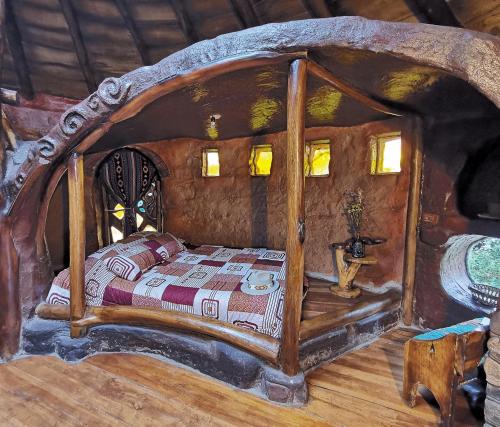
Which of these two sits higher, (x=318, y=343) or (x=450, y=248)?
(x=450, y=248)

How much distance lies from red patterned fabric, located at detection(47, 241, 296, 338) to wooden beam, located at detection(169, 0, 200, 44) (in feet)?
9.66

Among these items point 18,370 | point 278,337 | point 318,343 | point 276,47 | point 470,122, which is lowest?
point 18,370

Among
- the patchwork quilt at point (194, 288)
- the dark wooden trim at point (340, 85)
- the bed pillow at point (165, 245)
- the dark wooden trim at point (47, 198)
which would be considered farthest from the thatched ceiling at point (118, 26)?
the patchwork quilt at point (194, 288)

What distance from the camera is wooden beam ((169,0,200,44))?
3.63 m

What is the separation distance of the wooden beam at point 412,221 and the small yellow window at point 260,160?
2.08m

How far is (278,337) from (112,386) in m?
1.42

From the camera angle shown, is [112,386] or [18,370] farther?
[18,370]

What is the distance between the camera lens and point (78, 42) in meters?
4.11

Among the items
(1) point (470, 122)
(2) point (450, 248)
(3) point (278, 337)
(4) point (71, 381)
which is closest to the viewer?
(3) point (278, 337)

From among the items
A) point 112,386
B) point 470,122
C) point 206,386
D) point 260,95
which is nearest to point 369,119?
point 470,122

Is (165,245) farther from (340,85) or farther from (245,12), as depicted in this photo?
(245,12)

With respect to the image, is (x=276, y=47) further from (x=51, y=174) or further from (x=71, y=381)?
(x=71, y=381)

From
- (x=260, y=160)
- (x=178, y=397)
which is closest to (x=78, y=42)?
(x=260, y=160)

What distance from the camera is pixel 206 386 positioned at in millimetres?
2400
